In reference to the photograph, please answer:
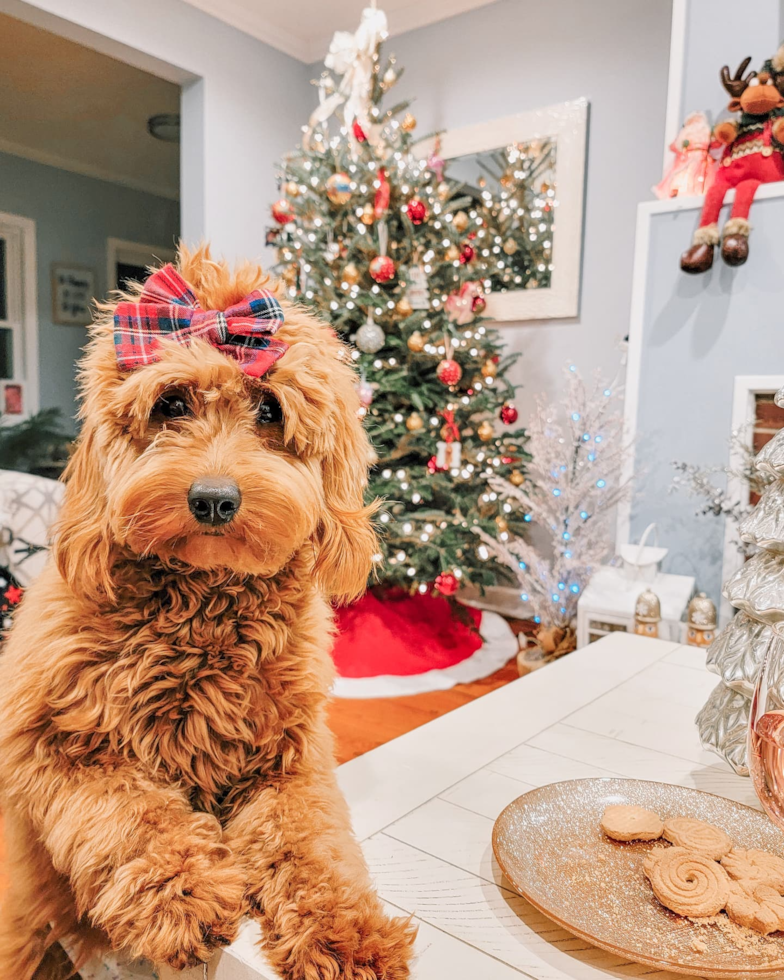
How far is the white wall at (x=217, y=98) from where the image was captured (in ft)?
10.6

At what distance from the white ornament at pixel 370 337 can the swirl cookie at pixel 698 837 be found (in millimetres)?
2125

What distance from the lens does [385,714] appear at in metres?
2.41

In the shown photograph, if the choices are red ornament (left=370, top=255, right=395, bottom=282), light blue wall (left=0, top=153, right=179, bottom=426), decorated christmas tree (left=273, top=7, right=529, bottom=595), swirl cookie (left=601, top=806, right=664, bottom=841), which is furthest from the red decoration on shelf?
light blue wall (left=0, top=153, right=179, bottom=426)

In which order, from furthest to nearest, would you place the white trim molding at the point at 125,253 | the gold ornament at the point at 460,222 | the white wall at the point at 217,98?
the white trim molding at the point at 125,253
the white wall at the point at 217,98
the gold ornament at the point at 460,222

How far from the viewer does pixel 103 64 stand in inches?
154

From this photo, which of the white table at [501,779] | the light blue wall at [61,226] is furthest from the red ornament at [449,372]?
the light blue wall at [61,226]

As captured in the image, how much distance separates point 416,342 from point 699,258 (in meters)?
1.05

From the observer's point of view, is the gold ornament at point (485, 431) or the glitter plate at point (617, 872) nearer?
the glitter plate at point (617, 872)

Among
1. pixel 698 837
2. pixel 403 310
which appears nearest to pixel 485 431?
pixel 403 310

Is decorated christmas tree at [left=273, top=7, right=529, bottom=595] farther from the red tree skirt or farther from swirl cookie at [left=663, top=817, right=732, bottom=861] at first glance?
swirl cookie at [left=663, top=817, right=732, bottom=861]

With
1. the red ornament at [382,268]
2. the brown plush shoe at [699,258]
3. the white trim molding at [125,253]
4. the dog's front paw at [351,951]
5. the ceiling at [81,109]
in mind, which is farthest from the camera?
the white trim molding at [125,253]

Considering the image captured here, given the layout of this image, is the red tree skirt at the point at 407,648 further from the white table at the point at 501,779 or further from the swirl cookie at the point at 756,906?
the swirl cookie at the point at 756,906

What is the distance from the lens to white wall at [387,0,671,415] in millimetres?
3078

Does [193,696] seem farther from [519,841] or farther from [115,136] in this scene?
[115,136]
